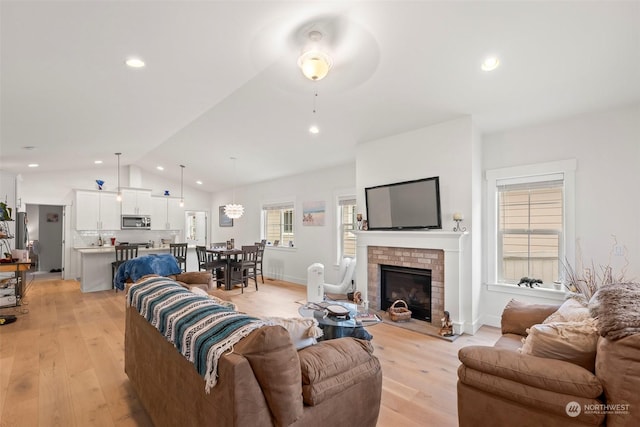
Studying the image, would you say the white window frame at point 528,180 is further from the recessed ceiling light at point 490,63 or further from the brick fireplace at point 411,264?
the recessed ceiling light at point 490,63

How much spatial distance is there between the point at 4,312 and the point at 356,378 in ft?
Answer: 19.2

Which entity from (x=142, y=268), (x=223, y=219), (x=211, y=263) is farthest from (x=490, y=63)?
(x=223, y=219)

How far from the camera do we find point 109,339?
365 cm

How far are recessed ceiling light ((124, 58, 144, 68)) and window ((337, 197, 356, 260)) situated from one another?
4148 mm

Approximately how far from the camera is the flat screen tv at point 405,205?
4.04m

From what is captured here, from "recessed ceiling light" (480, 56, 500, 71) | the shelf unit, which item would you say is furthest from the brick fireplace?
the shelf unit

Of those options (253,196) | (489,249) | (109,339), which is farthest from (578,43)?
(253,196)

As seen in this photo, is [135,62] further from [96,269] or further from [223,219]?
[223,219]

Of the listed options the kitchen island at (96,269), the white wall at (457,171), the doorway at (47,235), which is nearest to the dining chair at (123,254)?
the kitchen island at (96,269)

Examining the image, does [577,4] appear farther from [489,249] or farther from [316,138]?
[316,138]

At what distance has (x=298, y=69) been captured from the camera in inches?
124

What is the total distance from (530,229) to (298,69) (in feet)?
11.4

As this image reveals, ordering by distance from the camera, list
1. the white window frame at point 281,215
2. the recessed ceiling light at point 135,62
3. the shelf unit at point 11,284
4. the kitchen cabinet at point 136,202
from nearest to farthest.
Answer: the recessed ceiling light at point 135,62 → the shelf unit at point 11,284 → the white window frame at point 281,215 → the kitchen cabinet at point 136,202

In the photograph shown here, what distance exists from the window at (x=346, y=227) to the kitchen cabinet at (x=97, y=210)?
5914mm
